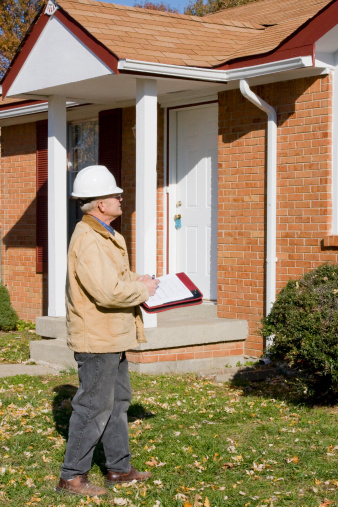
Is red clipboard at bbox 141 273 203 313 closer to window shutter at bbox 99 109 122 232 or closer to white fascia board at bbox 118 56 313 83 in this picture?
white fascia board at bbox 118 56 313 83

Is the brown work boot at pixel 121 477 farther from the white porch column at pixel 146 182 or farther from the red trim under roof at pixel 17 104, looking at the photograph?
the red trim under roof at pixel 17 104

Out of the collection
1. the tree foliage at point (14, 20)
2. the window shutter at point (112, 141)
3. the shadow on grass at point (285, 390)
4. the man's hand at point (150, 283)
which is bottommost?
the shadow on grass at point (285, 390)

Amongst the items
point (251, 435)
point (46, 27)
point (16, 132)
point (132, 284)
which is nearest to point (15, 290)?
point (16, 132)

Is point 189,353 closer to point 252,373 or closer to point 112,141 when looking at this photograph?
point 252,373

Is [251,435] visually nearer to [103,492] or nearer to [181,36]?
[103,492]

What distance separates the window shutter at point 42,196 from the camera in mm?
13266

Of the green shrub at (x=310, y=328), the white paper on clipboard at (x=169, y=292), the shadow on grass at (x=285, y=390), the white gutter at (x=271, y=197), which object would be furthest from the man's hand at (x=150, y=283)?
the white gutter at (x=271, y=197)

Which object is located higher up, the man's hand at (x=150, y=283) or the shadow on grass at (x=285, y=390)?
the man's hand at (x=150, y=283)

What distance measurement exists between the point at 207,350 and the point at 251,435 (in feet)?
9.77

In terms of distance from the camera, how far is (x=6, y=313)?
12.9m

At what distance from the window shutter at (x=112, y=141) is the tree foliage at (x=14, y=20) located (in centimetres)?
1462

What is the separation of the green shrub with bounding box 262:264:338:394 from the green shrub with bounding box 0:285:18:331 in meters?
6.38

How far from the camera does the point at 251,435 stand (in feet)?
20.5

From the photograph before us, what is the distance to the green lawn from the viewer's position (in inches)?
200
